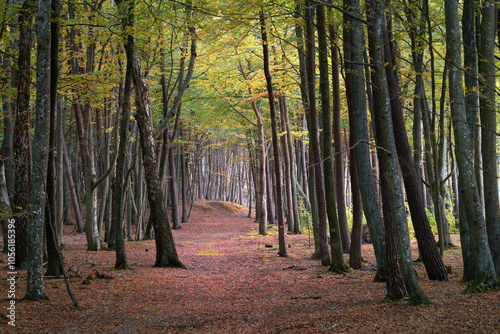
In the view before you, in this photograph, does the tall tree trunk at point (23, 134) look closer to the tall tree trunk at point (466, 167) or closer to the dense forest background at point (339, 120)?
the dense forest background at point (339, 120)

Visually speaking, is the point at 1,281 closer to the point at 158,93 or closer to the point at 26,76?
the point at 26,76

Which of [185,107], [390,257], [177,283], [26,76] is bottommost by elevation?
[177,283]

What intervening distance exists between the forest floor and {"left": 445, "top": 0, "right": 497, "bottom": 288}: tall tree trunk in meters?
0.43

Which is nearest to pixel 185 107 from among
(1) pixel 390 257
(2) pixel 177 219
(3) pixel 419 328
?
(2) pixel 177 219

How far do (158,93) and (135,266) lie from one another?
1192cm

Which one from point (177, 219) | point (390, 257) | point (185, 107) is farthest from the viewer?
point (177, 219)

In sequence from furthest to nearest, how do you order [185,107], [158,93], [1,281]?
[185,107] → [158,93] → [1,281]

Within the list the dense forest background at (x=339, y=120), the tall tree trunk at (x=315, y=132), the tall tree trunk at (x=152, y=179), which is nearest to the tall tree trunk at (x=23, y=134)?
the dense forest background at (x=339, y=120)

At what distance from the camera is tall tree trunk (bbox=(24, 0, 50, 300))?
17.2 feet

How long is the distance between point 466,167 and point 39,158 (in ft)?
20.6

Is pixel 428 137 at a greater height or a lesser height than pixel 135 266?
greater

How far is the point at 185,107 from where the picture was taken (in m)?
20.8

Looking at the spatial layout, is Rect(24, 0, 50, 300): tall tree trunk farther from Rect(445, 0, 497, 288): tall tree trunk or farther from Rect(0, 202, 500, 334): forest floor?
Rect(445, 0, 497, 288): tall tree trunk

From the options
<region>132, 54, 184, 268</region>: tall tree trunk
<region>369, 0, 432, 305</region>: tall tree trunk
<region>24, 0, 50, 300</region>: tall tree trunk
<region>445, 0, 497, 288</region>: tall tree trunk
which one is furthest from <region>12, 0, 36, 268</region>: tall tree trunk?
<region>445, 0, 497, 288</region>: tall tree trunk
